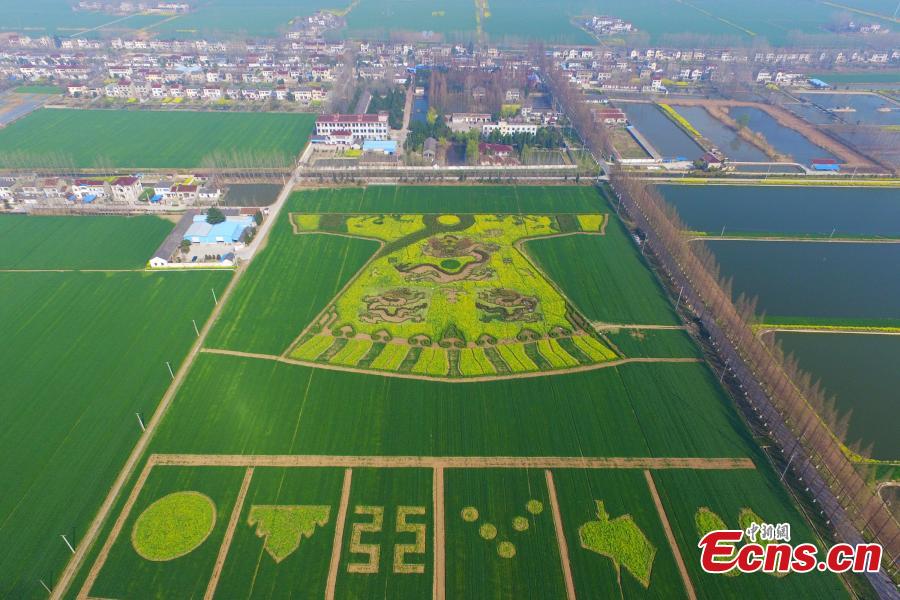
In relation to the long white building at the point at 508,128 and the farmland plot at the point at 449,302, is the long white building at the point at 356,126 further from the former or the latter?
the farmland plot at the point at 449,302

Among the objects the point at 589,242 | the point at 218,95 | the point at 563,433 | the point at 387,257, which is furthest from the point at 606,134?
the point at 218,95

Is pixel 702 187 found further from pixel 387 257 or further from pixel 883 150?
pixel 387 257

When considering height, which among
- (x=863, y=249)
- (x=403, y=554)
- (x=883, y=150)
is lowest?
(x=403, y=554)

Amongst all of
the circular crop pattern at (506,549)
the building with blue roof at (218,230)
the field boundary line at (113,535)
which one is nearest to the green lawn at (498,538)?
the circular crop pattern at (506,549)

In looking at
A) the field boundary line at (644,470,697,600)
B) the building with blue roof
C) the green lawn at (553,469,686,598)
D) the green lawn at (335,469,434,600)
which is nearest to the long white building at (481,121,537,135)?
the building with blue roof

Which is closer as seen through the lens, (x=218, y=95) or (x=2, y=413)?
(x=2, y=413)
